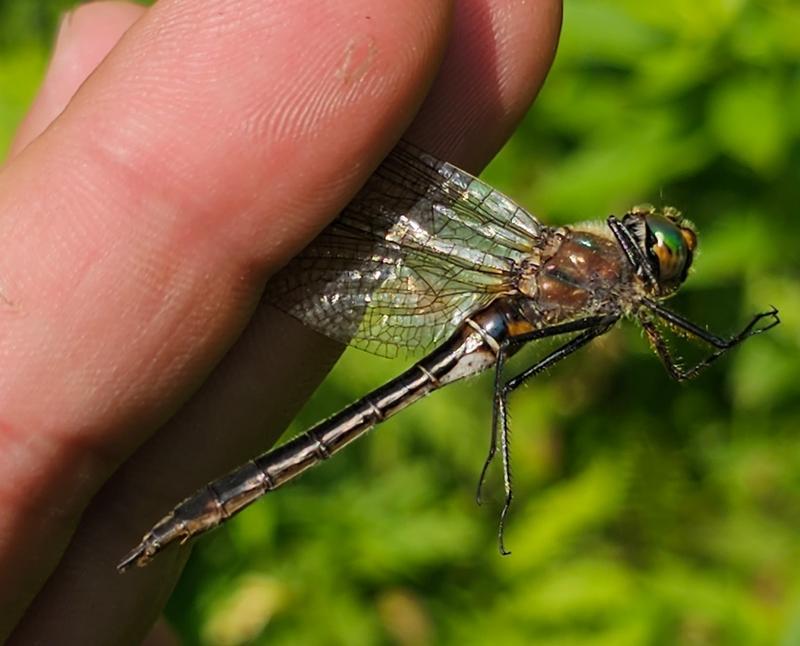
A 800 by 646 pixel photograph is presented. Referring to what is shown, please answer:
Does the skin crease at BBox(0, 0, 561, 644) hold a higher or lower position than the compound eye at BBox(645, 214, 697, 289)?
Answer: higher

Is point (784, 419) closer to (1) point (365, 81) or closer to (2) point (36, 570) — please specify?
(1) point (365, 81)

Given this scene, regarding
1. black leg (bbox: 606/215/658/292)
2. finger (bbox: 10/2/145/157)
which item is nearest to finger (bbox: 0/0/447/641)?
finger (bbox: 10/2/145/157)

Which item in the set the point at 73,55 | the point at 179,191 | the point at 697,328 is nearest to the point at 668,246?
the point at 697,328

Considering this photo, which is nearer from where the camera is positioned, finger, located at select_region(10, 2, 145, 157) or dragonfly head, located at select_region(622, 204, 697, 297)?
dragonfly head, located at select_region(622, 204, 697, 297)

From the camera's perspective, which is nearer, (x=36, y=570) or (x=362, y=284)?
(x=36, y=570)

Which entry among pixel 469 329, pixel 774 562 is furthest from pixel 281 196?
pixel 774 562

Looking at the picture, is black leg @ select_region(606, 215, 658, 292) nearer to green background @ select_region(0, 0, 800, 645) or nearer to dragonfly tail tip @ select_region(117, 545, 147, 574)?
green background @ select_region(0, 0, 800, 645)
